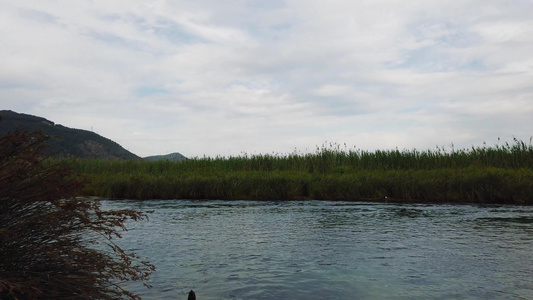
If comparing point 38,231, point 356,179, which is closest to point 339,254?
point 38,231

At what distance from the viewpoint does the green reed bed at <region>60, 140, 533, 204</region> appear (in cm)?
1773

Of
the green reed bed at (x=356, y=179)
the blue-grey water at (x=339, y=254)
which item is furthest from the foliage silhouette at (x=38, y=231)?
the green reed bed at (x=356, y=179)

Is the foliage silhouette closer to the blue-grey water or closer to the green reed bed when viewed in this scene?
the blue-grey water

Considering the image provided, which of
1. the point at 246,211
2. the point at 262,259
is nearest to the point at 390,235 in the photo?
the point at 262,259

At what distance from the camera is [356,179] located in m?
19.9

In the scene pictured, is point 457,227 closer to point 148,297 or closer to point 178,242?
point 178,242

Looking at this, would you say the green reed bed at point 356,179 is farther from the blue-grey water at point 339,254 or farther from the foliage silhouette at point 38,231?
the foliage silhouette at point 38,231

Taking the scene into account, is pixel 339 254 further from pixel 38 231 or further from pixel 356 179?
pixel 356 179

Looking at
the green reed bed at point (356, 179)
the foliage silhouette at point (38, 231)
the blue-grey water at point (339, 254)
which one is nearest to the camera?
the foliage silhouette at point (38, 231)

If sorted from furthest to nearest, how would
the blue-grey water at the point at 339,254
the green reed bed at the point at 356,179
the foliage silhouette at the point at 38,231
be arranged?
the green reed bed at the point at 356,179 → the blue-grey water at the point at 339,254 → the foliage silhouette at the point at 38,231

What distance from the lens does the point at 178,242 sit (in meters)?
9.82

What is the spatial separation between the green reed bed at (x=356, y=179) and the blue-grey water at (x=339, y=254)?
10.6 ft

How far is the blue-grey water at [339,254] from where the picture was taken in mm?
6359

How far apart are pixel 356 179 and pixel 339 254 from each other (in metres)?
11.6
